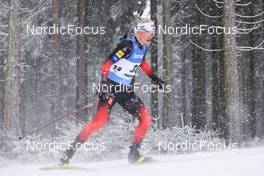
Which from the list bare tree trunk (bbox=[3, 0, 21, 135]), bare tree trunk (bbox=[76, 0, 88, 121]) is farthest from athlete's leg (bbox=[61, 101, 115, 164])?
bare tree trunk (bbox=[76, 0, 88, 121])

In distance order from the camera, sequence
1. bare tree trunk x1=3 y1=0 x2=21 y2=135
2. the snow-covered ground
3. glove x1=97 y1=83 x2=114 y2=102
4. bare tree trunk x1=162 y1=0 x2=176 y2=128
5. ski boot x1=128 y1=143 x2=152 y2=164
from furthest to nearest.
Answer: bare tree trunk x1=3 y1=0 x2=21 y2=135
bare tree trunk x1=162 y1=0 x2=176 y2=128
ski boot x1=128 y1=143 x2=152 y2=164
glove x1=97 y1=83 x2=114 y2=102
the snow-covered ground

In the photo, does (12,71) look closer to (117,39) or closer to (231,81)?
(117,39)

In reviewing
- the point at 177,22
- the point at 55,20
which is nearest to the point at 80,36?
the point at 55,20

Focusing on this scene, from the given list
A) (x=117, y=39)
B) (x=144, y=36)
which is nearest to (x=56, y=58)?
(x=117, y=39)

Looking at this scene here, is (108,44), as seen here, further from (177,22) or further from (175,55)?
(175,55)

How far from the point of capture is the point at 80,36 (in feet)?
58.2

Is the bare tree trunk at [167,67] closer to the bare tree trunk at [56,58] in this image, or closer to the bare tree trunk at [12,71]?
the bare tree trunk at [12,71]

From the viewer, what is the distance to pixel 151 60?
17141mm

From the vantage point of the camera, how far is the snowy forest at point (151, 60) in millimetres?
12016

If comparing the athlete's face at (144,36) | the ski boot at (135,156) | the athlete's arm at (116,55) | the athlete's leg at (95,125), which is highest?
the athlete's face at (144,36)

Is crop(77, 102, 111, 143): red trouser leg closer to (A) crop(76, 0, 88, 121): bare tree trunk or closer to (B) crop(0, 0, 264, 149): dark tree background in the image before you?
(B) crop(0, 0, 264, 149): dark tree background

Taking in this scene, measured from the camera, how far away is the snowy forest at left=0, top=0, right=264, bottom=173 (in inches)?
473

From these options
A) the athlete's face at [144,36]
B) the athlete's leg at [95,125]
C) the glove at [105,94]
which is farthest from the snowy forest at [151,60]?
the athlete's face at [144,36]

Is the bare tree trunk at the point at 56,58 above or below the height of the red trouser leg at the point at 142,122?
above
